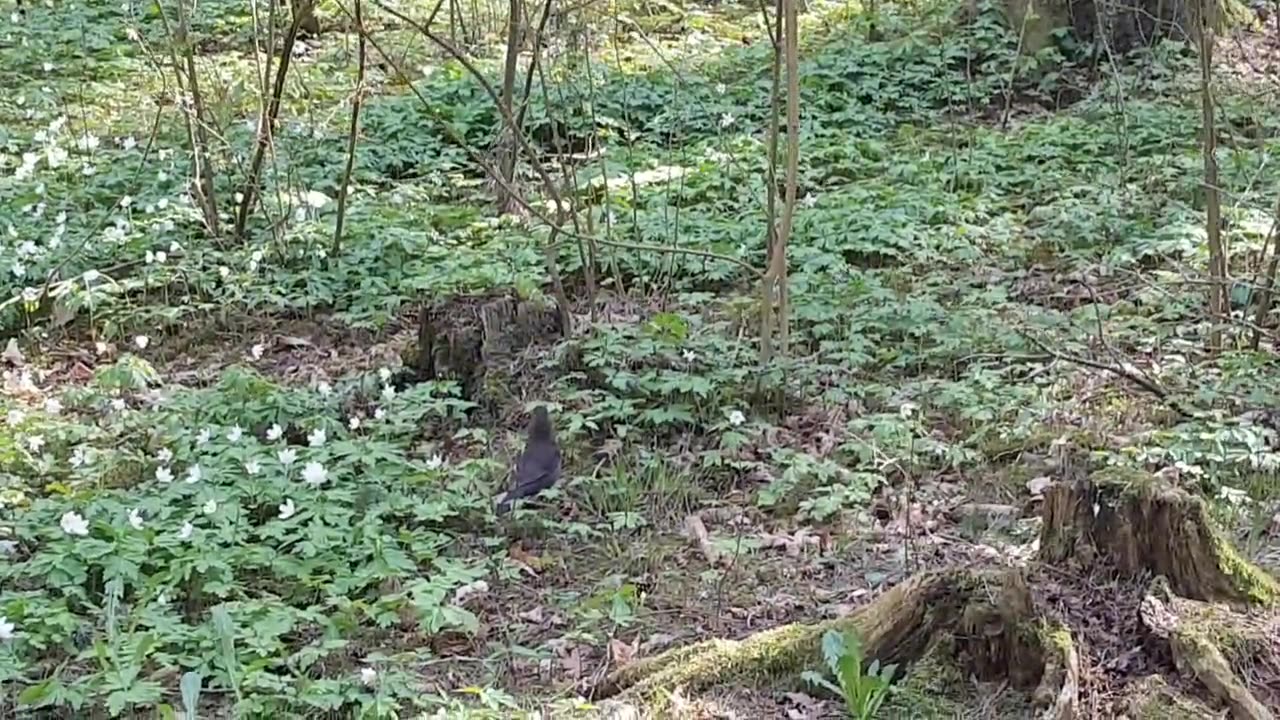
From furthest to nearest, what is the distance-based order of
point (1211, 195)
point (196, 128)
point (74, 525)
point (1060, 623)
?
point (196, 128), point (1211, 195), point (74, 525), point (1060, 623)

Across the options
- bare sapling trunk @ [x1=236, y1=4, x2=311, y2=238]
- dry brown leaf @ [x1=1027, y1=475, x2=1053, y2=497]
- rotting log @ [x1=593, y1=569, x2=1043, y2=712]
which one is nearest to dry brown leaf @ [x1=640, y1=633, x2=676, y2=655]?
rotting log @ [x1=593, y1=569, x2=1043, y2=712]

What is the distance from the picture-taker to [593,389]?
5.31 m

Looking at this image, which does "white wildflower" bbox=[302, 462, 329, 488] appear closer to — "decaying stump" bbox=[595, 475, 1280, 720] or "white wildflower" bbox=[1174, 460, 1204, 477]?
"decaying stump" bbox=[595, 475, 1280, 720]

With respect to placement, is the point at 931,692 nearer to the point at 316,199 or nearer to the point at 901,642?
the point at 901,642

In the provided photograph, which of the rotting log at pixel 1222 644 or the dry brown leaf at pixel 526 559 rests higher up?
the rotting log at pixel 1222 644

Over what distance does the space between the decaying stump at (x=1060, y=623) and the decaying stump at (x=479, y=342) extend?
7.66 ft

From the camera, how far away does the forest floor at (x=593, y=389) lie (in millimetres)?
3643

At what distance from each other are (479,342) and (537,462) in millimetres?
1076

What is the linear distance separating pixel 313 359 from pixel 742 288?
2120mm

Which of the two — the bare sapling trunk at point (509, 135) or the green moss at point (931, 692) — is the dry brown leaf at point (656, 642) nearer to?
the green moss at point (931, 692)

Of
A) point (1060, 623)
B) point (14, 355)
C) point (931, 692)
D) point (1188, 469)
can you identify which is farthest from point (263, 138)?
point (1060, 623)

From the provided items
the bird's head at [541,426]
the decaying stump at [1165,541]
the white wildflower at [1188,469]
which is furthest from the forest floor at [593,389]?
the bird's head at [541,426]

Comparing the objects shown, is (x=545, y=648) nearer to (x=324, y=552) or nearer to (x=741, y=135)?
(x=324, y=552)

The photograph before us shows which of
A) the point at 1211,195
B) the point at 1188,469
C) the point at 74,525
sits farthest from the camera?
the point at 1211,195
